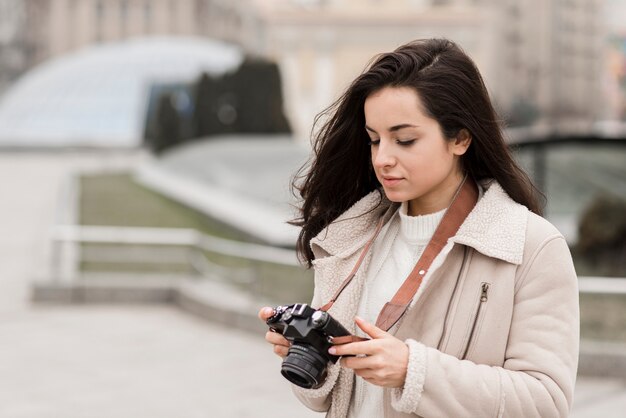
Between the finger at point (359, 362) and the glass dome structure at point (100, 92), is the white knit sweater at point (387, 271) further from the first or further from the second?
the glass dome structure at point (100, 92)

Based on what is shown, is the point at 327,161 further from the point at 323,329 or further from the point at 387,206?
the point at 323,329

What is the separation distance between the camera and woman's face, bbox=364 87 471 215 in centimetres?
198

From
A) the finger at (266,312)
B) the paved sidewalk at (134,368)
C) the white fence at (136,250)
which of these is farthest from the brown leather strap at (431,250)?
the white fence at (136,250)

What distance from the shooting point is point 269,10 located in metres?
89.6

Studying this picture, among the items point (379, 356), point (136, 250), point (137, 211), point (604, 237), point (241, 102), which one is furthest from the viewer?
point (241, 102)

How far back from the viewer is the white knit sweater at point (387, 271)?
2102 millimetres

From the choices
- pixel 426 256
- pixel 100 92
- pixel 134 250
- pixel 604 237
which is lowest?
pixel 100 92

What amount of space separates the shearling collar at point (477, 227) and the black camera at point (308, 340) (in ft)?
1.04

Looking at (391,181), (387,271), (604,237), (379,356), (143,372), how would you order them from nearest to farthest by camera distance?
1. (379,356)
2. (391,181)
3. (387,271)
4. (143,372)
5. (604,237)

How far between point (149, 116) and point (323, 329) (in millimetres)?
45690

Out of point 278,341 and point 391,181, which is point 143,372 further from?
point 391,181

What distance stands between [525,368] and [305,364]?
0.43 meters

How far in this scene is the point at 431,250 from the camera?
2010 millimetres

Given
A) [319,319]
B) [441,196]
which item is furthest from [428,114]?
[319,319]
